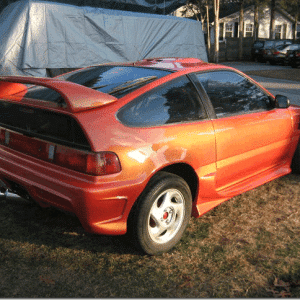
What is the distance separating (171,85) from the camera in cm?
318

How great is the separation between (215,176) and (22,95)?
182cm

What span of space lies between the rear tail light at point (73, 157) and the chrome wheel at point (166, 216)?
52cm

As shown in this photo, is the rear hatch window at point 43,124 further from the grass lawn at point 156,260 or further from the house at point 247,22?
the house at point 247,22

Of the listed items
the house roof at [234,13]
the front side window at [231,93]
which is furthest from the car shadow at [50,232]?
the house roof at [234,13]

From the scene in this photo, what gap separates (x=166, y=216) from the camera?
3.05 metres

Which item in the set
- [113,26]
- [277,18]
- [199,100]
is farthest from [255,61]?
[199,100]

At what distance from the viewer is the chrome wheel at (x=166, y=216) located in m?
2.96

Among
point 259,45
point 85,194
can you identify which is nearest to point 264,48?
point 259,45

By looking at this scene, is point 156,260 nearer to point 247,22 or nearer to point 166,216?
point 166,216

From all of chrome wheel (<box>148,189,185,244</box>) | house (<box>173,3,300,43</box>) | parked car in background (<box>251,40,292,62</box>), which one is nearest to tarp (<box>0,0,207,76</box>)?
chrome wheel (<box>148,189,185,244</box>)

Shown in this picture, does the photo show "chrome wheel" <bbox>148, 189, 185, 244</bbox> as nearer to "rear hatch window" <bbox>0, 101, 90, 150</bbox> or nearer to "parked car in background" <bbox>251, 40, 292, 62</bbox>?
"rear hatch window" <bbox>0, 101, 90, 150</bbox>

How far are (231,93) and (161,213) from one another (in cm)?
148

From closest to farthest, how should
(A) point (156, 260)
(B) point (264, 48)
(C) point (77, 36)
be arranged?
(A) point (156, 260), (C) point (77, 36), (B) point (264, 48)

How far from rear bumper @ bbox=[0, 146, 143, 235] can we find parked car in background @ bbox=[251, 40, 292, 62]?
100 feet
